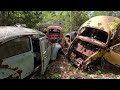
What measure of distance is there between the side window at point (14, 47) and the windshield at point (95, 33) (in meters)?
4.36

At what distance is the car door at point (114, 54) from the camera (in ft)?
29.4

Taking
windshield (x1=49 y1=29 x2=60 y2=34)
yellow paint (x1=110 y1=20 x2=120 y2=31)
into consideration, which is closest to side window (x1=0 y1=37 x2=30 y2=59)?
yellow paint (x1=110 y1=20 x2=120 y2=31)

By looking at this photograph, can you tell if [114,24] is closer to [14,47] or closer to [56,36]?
[56,36]

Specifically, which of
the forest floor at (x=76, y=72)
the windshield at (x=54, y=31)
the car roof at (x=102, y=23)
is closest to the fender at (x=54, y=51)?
the forest floor at (x=76, y=72)

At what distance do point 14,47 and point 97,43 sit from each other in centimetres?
448

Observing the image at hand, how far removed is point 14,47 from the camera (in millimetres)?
5582

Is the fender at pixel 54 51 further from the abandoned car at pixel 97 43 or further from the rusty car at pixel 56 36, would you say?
the rusty car at pixel 56 36

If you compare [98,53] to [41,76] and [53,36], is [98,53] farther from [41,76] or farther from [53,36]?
[53,36]

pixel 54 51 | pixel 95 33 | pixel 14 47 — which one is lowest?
pixel 54 51

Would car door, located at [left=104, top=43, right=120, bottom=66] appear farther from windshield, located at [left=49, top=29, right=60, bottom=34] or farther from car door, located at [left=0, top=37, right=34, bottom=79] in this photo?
windshield, located at [left=49, top=29, right=60, bottom=34]

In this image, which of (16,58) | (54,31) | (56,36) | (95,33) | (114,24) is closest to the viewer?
(16,58)

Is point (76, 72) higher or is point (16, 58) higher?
point (16, 58)

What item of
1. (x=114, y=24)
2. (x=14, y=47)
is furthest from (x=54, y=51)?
(x=14, y=47)
